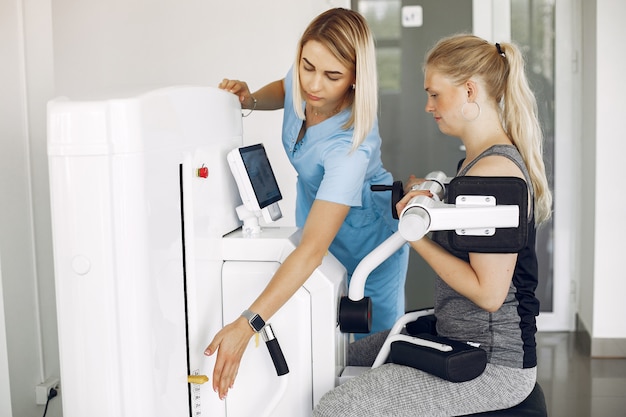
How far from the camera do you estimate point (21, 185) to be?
92.4 inches

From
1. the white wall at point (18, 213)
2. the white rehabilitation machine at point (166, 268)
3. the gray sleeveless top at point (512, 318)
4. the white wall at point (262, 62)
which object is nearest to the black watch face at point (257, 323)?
the white rehabilitation machine at point (166, 268)

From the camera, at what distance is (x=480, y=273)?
1.55m

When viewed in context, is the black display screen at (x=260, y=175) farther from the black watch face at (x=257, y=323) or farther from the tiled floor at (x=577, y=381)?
the tiled floor at (x=577, y=381)

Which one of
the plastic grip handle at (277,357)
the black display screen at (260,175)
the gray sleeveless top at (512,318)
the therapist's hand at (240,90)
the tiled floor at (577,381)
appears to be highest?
the therapist's hand at (240,90)

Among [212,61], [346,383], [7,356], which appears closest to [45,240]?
[7,356]

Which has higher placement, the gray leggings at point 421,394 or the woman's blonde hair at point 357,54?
the woman's blonde hair at point 357,54

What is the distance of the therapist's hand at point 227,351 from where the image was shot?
1.57 metres

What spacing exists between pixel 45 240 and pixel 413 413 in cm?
140

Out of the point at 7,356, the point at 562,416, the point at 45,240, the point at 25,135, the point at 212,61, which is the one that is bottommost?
the point at 562,416

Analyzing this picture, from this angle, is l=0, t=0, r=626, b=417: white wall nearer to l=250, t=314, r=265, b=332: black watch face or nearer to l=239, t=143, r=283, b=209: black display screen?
l=239, t=143, r=283, b=209: black display screen

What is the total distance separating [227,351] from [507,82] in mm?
837

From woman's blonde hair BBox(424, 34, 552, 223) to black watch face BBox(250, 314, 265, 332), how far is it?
646mm

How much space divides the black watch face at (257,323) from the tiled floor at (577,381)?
72.3 inches

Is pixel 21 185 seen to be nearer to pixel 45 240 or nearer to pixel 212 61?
pixel 45 240
